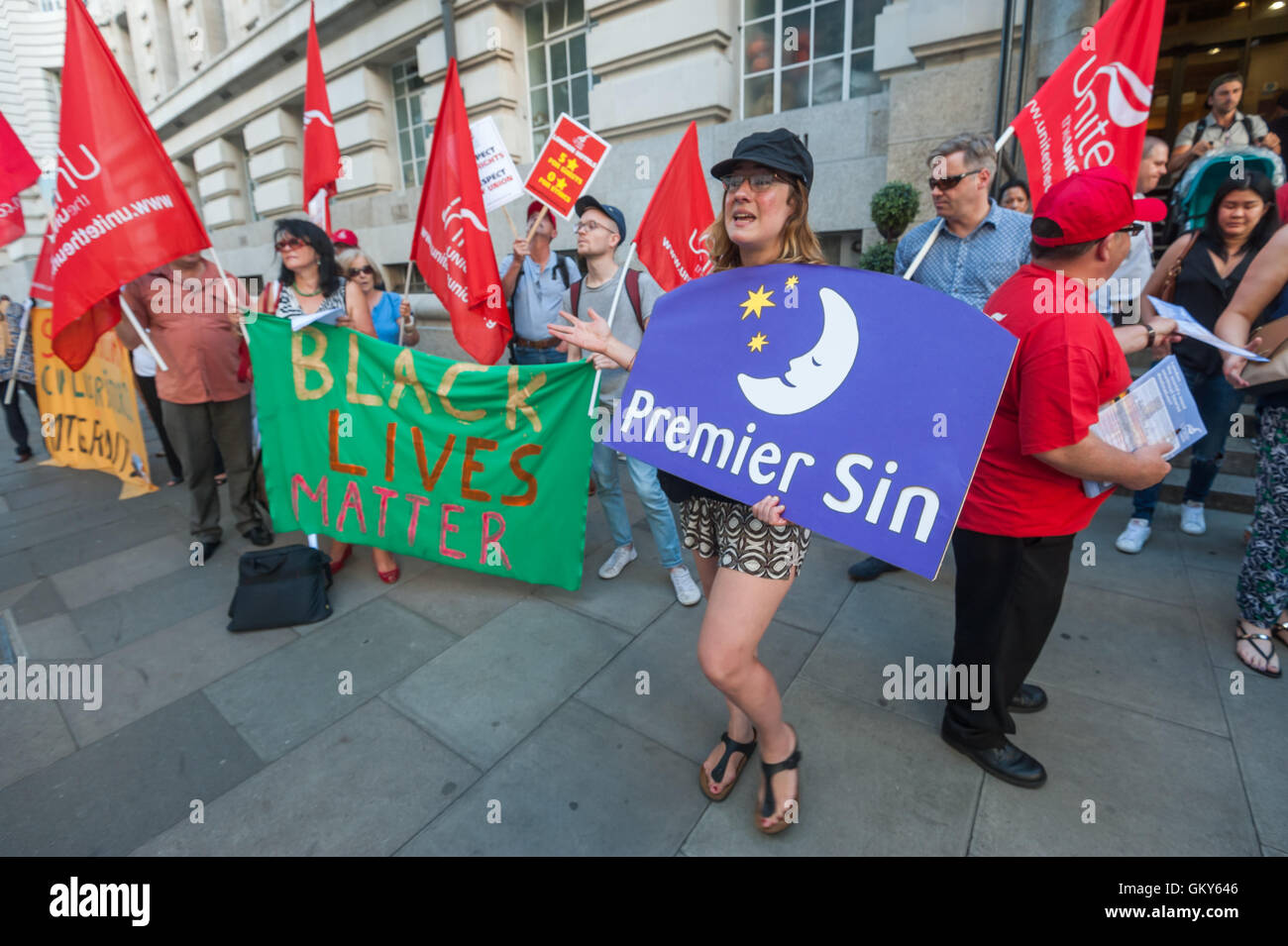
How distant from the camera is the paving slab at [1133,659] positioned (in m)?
2.63

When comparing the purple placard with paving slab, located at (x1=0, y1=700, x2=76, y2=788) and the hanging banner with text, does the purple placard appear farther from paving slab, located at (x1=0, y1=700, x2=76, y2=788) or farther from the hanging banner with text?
the hanging banner with text

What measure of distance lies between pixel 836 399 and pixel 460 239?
2929 millimetres

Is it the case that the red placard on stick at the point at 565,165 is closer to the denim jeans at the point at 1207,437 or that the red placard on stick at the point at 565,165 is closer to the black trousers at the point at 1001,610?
the black trousers at the point at 1001,610

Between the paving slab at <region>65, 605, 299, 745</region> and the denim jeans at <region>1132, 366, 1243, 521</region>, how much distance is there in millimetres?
5210

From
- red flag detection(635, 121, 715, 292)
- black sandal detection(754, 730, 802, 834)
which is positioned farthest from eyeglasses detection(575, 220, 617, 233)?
black sandal detection(754, 730, 802, 834)

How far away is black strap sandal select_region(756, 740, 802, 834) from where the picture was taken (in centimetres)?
207

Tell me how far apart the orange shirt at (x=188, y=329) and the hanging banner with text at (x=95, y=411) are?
60.7 inches

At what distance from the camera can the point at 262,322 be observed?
3.79 m

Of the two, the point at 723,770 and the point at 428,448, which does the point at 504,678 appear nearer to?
the point at 723,770

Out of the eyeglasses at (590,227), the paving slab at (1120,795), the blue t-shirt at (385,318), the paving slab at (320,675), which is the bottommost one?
the paving slab at (1120,795)

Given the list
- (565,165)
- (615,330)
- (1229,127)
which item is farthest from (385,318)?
(1229,127)

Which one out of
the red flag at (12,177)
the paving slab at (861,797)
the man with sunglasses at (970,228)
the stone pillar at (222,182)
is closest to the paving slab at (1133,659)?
the paving slab at (861,797)

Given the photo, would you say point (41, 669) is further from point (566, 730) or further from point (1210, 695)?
point (1210, 695)
